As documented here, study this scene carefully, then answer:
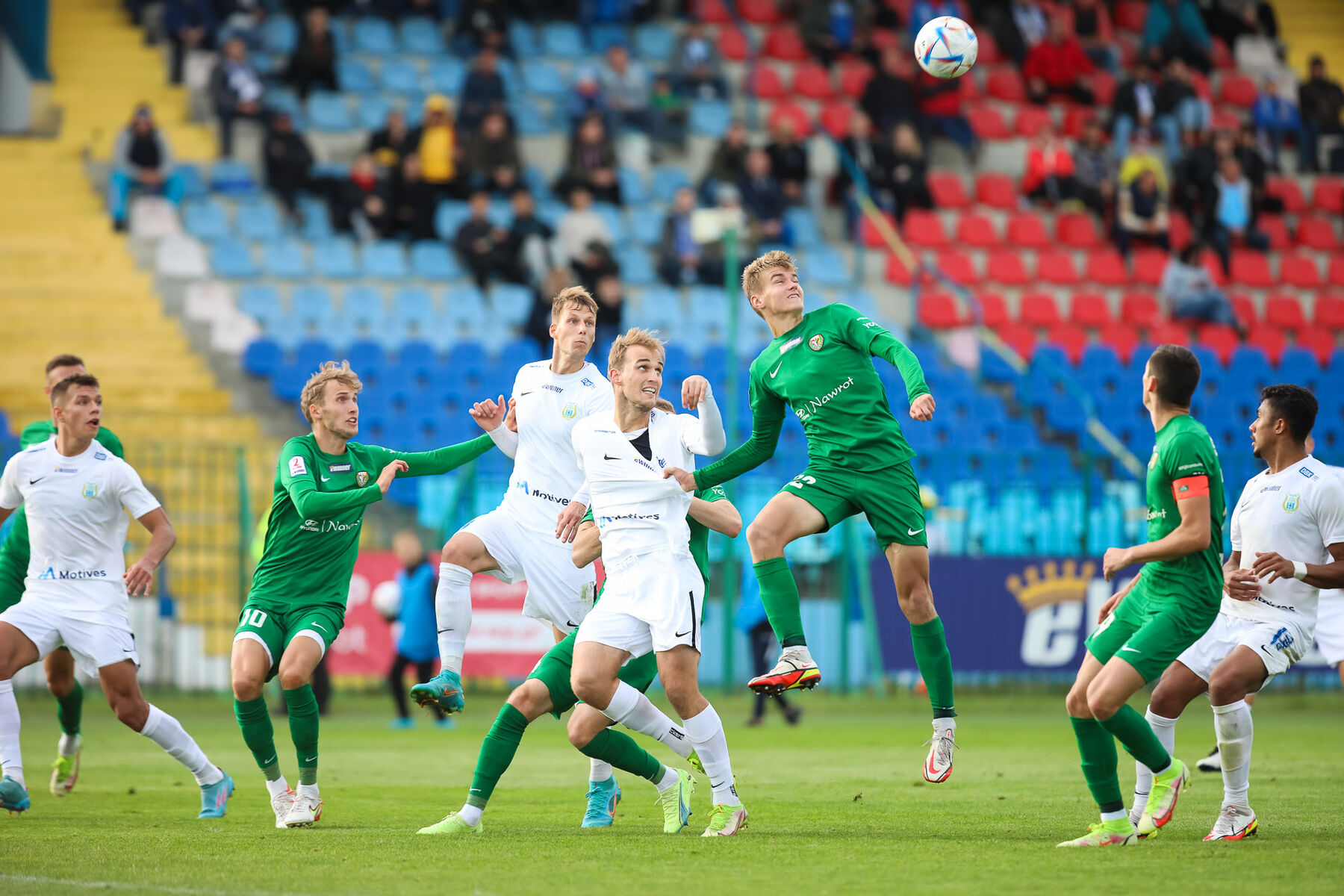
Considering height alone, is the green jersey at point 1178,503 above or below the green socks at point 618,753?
above

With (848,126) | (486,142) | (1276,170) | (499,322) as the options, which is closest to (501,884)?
(499,322)

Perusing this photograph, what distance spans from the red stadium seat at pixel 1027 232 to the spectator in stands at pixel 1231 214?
2.63 m

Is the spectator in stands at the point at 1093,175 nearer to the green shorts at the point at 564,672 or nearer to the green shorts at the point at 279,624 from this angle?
the green shorts at the point at 564,672

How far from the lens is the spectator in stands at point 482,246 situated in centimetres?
2139

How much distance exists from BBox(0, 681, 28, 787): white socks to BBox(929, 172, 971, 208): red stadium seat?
1891 centimetres

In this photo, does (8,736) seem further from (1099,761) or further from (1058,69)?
(1058,69)

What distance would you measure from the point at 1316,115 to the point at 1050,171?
5.57 metres

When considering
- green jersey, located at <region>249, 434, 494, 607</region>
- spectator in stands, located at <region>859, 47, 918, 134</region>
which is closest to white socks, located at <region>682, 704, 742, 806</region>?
green jersey, located at <region>249, 434, 494, 607</region>

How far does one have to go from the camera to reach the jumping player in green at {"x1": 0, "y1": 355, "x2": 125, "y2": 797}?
9.49 metres

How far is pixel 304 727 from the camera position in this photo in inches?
326

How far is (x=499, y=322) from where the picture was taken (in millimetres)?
21312

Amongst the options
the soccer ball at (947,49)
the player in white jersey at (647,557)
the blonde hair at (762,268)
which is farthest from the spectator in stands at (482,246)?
the player in white jersey at (647,557)

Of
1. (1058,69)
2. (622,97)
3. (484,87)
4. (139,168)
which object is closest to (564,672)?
(139,168)

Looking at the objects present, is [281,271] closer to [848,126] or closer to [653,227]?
[653,227]
